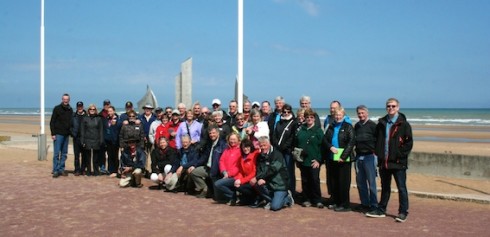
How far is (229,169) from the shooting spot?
820cm

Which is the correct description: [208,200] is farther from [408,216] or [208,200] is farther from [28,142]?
[28,142]

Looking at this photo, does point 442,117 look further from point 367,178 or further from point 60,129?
point 367,178

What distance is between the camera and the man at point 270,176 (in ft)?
25.0

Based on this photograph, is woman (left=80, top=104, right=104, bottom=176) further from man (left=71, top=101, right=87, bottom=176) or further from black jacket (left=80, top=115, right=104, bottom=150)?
man (left=71, top=101, right=87, bottom=176)

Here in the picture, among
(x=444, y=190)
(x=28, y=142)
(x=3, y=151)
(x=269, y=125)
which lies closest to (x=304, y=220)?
(x=269, y=125)

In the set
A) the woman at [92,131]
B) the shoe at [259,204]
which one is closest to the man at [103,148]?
the woman at [92,131]

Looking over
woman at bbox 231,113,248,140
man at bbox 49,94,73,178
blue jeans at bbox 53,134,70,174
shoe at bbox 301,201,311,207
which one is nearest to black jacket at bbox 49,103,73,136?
man at bbox 49,94,73,178

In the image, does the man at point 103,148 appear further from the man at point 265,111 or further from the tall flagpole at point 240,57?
the man at point 265,111

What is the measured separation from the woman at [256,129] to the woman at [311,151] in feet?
1.88

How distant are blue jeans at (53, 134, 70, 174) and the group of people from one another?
6.02 feet

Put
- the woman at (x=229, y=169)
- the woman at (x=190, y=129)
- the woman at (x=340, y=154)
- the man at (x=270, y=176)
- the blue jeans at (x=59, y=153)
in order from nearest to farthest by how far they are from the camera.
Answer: the woman at (x=340, y=154) < the man at (x=270, y=176) < the woman at (x=229, y=169) < the woman at (x=190, y=129) < the blue jeans at (x=59, y=153)

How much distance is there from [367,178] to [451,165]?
4888 mm

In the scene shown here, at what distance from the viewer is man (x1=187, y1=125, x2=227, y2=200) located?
27.9 feet

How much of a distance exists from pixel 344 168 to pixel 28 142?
17.4 metres
